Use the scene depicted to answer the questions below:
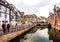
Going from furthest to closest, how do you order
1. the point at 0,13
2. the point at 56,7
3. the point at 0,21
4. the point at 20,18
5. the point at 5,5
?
the point at 56,7, the point at 20,18, the point at 5,5, the point at 0,13, the point at 0,21

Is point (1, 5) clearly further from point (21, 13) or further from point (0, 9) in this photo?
point (21, 13)

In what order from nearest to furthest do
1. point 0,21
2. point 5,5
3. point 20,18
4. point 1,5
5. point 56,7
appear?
point 0,21 → point 1,5 → point 5,5 → point 20,18 → point 56,7

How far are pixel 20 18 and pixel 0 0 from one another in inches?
1028

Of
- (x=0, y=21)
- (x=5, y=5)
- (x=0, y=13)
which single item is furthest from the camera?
(x=5, y=5)

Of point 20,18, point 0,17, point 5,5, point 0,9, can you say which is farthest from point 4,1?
point 20,18

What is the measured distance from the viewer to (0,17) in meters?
32.2

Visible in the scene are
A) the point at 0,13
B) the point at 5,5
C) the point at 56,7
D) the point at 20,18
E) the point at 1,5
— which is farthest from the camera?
the point at 56,7

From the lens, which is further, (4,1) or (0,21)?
(4,1)

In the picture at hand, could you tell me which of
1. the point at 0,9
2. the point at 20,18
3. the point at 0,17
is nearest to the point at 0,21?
the point at 0,17

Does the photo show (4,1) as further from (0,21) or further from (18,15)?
(18,15)

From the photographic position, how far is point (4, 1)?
124ft

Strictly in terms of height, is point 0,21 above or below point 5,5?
below

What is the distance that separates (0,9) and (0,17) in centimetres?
281

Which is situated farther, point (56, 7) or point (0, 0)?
point (56, 7)
